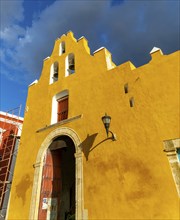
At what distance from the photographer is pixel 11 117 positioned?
14.1 m

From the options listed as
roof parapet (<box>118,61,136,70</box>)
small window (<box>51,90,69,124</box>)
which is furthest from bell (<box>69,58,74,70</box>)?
roof parapet (<box>118,61,136,70</box>)

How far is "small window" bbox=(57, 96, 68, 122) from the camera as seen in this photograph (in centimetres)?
957

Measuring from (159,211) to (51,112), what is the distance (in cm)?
650

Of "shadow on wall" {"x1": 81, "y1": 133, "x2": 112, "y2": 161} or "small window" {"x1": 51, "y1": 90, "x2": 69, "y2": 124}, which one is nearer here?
"shadow on wall" {"x1": 81, "y1": 133, "x2": 112, "y2": 161}

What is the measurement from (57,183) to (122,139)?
4123 mm

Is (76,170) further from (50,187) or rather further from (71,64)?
(71,64)

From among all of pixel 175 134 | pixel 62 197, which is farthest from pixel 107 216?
pixel 62 197

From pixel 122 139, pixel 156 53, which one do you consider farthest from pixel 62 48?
pixel 122 139

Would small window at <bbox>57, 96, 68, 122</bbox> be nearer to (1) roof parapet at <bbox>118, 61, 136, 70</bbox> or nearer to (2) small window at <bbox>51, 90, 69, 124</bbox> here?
(2) small window at <bbox>51, 90, 69, 124</bbox>

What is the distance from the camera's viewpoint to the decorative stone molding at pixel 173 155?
5.24 m

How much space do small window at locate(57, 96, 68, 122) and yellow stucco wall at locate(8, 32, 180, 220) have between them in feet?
2.05

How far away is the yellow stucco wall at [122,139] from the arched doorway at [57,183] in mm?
618

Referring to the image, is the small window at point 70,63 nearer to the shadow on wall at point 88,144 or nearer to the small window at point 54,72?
the small window at point 54,72

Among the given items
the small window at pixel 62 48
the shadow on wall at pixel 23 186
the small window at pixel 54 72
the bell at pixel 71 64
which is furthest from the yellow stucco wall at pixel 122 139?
the small window at pixel 62 48
